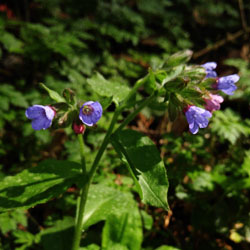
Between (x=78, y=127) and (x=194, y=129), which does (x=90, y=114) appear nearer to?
(x=78, y=127)

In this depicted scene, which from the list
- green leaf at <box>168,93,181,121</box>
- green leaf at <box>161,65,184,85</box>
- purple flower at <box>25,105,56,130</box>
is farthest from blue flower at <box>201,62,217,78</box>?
purple flower at <box>25,105,56,130</box>

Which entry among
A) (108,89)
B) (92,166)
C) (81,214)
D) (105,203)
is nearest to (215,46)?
(108,89)

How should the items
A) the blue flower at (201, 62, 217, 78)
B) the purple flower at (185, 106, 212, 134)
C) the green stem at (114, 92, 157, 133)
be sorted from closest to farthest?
the purple flower at (185, 106, 212, 134) → the green stem at (114, 92, 157, 133) → the blue flower at (201, 62, 217, 78)

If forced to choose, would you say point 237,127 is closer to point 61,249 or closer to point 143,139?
point 143,139

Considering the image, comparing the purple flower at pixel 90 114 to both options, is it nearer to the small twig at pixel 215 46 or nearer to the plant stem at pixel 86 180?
the plant stem at pixel 86 180

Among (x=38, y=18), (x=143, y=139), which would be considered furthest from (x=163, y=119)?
(x=38, y=18)

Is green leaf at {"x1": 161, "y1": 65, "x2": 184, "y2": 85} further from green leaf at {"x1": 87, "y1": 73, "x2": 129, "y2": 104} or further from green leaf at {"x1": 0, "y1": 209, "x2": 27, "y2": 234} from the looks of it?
green leaf at {"x1": 0, "y1": 209, "x2": 27, "y2": 234}
